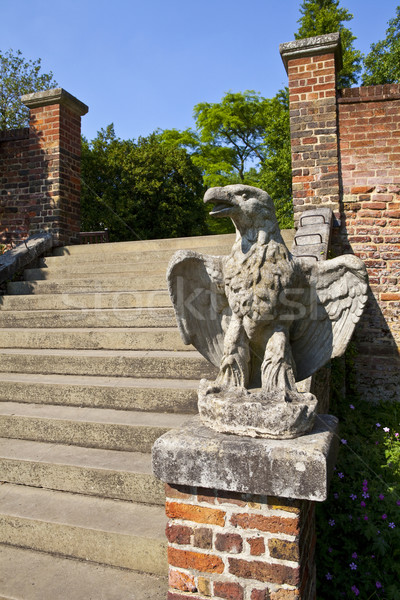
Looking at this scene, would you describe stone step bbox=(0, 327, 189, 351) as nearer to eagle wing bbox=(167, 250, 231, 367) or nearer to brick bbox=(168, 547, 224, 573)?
eagle wing bbox=(167, 250, 231, 367)

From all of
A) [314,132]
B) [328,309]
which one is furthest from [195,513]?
[314,132]

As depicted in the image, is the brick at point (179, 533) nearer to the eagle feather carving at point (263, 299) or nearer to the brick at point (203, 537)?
the brick at point (203, 537)

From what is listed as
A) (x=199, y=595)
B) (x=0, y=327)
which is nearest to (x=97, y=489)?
(x=199, y=595)

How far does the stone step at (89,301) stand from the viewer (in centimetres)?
445

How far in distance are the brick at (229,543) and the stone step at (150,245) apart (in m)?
3.75

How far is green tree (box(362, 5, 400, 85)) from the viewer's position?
1250 cm

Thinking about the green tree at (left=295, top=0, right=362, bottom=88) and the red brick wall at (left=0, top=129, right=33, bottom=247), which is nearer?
the red brick wall at (left=0, top=129, right=33, bottom=247)

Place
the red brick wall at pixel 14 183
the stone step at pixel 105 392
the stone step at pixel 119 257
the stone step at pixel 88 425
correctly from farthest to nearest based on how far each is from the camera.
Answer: the red brick wall at pixel 14 183 → the stone step at pixel 119 257 → the stone step at pixel 105 392 → the stone step at pixel 88 425

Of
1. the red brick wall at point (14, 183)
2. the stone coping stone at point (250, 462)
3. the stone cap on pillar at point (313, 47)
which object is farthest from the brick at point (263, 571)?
the red brick wall at point (14, 183)

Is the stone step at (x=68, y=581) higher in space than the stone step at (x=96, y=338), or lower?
lower

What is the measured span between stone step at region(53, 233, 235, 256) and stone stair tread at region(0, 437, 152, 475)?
291 centimetres

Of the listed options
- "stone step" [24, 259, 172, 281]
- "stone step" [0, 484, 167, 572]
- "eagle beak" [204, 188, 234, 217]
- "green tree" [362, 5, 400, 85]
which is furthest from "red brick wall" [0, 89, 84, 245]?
"green tree" [362, 5, 400, 85]

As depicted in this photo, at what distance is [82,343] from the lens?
4.09 meters

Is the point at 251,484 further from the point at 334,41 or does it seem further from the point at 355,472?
the point at 334,41
